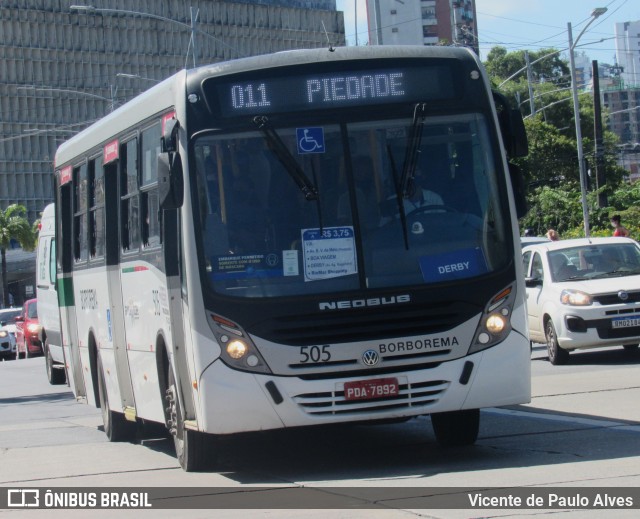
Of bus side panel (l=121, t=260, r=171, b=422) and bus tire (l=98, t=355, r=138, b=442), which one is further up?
bus side panel (l=121, t=260, r=171, b=422)

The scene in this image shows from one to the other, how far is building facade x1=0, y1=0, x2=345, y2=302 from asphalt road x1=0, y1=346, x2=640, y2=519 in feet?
359

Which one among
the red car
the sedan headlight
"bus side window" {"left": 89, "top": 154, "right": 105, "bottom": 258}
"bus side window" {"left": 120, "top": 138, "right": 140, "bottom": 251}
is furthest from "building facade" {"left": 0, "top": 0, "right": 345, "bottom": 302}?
"bus side window" {"left": 120, "top": 138, "right": 140, "bottom": 251}

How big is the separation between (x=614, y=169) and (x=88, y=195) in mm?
65345

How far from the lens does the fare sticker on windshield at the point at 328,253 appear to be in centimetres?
990

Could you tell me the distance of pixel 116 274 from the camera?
41.7 ft

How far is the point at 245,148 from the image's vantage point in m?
10.0

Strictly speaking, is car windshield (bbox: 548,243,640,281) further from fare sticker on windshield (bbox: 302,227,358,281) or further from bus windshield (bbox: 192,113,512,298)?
fare sticker on windshield (bbox: 302,227,358,281)

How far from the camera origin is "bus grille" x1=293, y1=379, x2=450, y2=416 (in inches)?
385

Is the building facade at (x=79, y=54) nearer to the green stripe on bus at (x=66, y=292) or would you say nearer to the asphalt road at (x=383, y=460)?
the green stripe on bus at (x=66, y=292)

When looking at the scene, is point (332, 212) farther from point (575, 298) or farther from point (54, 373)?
point (54, 373)

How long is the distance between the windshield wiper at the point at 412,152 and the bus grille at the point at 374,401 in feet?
4.50

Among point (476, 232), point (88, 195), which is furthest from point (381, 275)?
point (88, 195)

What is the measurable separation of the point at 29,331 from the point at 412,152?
30.4 metres
